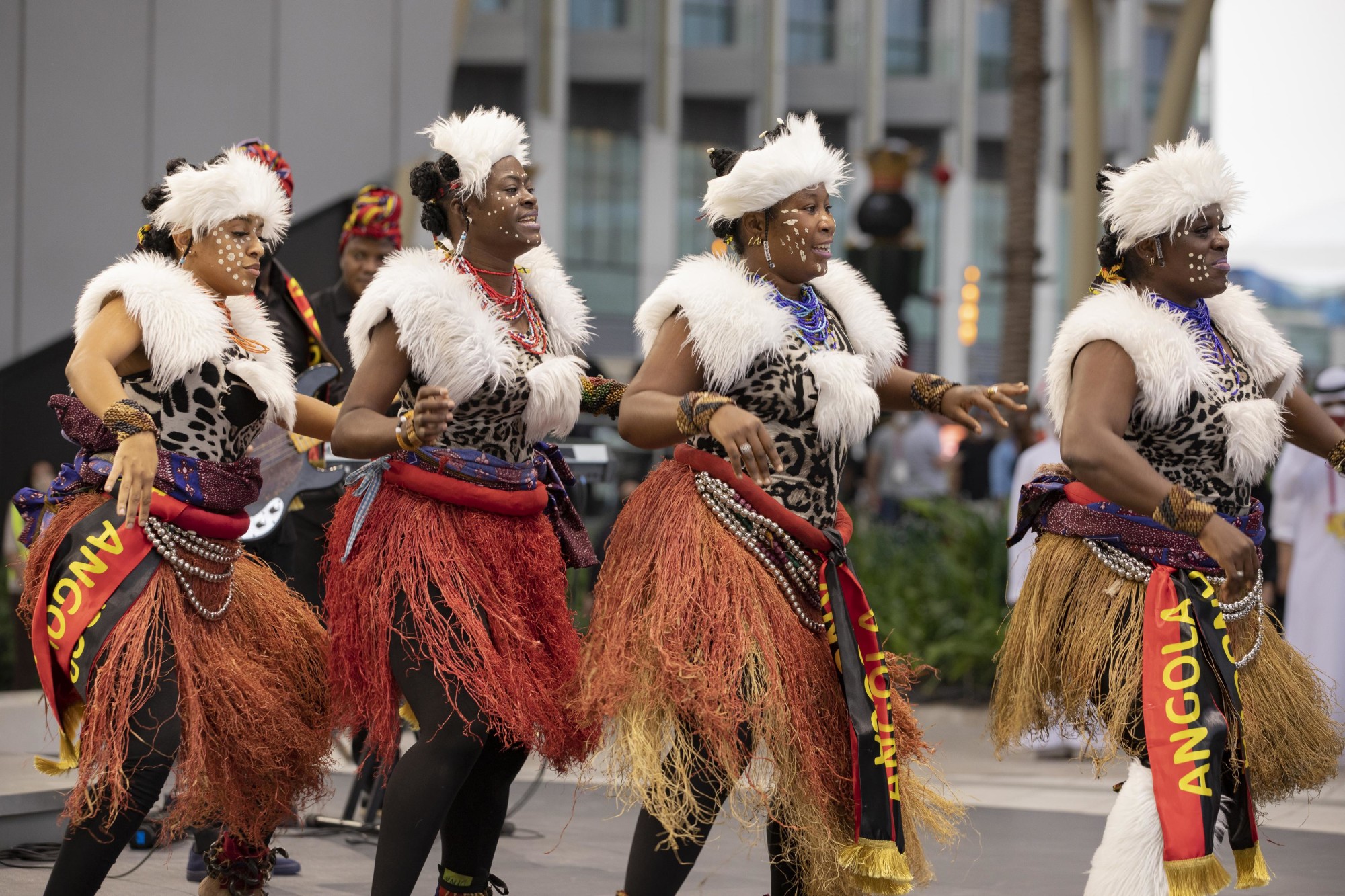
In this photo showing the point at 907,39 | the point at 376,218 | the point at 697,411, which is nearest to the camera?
the point at 697,411

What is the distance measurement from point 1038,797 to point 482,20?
24822mm

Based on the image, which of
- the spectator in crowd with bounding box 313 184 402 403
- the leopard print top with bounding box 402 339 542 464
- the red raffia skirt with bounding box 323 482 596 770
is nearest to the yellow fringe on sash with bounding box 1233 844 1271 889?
the red raffia skirt with bounding box 323 482 596 770

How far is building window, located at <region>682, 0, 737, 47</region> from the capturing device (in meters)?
31.3

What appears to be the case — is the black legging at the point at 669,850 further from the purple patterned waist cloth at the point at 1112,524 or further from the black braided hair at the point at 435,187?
the black braided hair at the point at 435,187

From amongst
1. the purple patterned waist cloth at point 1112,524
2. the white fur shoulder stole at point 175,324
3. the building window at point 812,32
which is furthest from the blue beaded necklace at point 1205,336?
the building window at point 812,32

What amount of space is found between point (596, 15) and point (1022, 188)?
65.9 feet

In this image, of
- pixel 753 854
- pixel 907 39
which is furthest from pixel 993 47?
pixel 753 854

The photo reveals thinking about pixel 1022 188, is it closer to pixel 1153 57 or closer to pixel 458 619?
pixel 458 619

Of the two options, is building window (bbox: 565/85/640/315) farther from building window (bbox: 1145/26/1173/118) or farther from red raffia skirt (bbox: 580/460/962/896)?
red raffia skirt (bbox: 580/460/962/896)

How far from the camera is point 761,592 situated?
3.76 meters

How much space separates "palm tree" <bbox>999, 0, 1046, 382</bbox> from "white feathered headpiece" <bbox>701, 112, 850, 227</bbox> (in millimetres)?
8298

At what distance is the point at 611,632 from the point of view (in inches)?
148

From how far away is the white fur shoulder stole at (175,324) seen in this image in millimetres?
3889

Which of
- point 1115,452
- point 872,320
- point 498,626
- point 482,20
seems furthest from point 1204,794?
point 482,20
